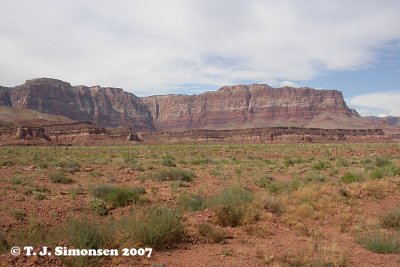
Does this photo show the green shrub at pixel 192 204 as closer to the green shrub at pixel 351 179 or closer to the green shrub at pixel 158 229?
the green shrub at pixel 158 229

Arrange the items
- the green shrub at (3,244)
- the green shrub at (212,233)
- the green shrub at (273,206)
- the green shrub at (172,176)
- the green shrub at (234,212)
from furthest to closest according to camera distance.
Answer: the green shrub at (172,176), the green shrub at (273,206), the green shrub at (234,212), the green shrub at (212,233), the green shrub at (3,244)

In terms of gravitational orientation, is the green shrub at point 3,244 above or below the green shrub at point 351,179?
below

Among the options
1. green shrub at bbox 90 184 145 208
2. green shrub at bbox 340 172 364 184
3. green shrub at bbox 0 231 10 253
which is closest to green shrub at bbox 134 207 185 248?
green shrub at bbox 0 231 10 253

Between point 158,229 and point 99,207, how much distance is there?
4.55 meters

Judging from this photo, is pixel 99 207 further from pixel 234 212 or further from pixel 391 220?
pixel 391 220

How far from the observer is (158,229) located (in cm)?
769

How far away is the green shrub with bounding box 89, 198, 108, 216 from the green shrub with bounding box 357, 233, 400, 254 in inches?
269

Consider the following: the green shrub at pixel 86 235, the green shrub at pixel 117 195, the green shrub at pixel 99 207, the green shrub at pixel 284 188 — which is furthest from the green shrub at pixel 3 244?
the green shrub at pixel 284 188

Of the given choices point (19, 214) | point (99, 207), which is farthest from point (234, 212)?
point (19, 214)

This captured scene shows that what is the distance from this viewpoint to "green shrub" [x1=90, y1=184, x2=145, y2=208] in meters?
12.4

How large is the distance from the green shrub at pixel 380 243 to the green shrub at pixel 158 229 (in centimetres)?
388

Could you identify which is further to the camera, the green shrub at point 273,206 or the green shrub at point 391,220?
the green shrub at point 273,206

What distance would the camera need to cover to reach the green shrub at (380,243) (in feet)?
26.4

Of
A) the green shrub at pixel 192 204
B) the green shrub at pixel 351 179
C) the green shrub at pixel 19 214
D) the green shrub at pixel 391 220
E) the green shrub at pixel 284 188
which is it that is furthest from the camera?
the green shrub at pixel 351 179
